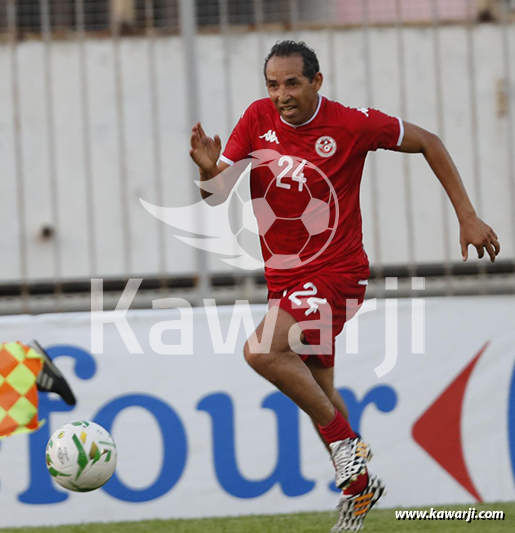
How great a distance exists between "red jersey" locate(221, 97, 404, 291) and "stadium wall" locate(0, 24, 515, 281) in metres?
2.15

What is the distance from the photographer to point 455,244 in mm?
7824

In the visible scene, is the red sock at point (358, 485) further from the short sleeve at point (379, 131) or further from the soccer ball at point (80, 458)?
the short sleeve at point (379, 131)

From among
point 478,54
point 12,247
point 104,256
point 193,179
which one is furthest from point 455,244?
point 12,247

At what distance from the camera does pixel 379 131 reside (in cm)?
549

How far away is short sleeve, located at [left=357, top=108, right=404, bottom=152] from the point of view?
5492 millimetres

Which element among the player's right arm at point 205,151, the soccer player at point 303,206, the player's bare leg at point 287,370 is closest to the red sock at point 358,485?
the soccer player at point 303,206

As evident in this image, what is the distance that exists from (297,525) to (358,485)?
1.02 meters

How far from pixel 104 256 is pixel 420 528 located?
3.21 m

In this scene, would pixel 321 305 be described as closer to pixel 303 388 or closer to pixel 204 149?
pixel 303 388

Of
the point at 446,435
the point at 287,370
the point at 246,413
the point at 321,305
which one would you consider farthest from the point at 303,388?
the point at 446,435

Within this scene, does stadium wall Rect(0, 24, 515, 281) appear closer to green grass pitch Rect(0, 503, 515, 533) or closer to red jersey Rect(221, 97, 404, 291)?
green grass pitch Rect(0, 503, 515, 533)

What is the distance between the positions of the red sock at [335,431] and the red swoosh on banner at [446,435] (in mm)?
1962

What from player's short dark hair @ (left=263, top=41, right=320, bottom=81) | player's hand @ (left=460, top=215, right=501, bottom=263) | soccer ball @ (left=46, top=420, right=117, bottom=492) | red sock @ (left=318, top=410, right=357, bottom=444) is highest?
player's short dark hair @ (left=263, top=41, right=320, bottom=81)

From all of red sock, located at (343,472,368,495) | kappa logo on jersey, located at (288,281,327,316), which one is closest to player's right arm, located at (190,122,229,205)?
kappa logo on jersey, located at (288,281,327,316)
